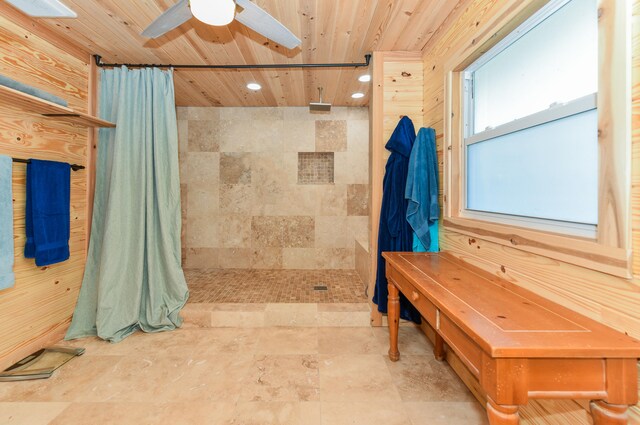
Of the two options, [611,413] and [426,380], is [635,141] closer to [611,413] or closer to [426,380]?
[611,413]

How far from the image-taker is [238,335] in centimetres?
235

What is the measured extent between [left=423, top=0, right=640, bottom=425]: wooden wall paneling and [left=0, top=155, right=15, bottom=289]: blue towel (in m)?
2.86

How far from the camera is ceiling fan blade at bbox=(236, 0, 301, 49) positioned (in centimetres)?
142

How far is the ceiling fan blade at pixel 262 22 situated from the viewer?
142cm

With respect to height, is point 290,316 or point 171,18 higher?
point 171,18

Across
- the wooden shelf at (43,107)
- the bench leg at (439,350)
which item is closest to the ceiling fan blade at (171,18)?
the wooden shelf at (43,107)

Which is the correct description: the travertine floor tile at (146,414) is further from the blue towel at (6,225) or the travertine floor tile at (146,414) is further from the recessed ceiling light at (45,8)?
the recessed ceiling light at (45,8)

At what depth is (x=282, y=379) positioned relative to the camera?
5.82ft

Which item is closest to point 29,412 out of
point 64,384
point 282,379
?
point 64,384

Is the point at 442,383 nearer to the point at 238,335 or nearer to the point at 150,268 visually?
the point at 238,335

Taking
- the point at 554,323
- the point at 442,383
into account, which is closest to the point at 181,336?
the point at 442,383

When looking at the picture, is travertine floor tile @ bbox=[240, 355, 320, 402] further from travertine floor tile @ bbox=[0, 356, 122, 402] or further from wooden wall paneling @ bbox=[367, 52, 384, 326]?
travertine floor tile @ bbox=[0, 356, 122, 402]

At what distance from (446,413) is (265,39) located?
2.73 metres

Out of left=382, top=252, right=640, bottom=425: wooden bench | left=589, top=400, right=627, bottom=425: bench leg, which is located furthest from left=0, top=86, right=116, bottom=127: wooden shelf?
left=589, top=400, right=627, bottom=425: bench leg
